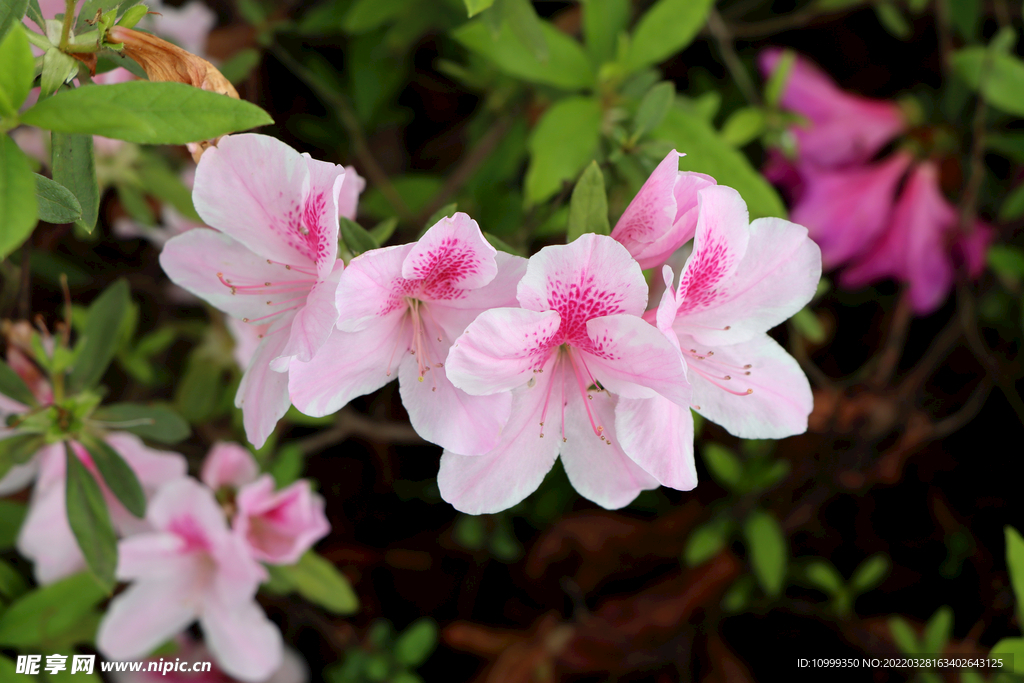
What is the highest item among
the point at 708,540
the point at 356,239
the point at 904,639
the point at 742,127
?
the point at 356,239

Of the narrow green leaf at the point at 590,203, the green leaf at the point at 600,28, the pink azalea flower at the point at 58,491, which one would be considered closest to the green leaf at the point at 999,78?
the green leaf at the point at 600,28

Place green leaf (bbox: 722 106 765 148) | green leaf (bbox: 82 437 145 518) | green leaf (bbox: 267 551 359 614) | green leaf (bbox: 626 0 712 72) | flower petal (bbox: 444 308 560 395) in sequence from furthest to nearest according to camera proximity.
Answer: green leaf (bbox: 722 106 765 148)
green leaf (bbox: 267 551 359 614)
green leaf (bbox: 626 0 712 72)
green leaf (bbox: 82 437 145 518)
flower petal (bbox: 444 308 560 395)

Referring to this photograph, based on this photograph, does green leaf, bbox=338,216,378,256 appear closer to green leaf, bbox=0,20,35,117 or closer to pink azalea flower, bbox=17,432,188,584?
green leaf, bbox=0,20,35,117

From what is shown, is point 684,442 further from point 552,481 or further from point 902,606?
point 902,606

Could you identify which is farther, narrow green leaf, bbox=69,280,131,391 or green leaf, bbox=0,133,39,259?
narrow green leaf, bbox=69,280,131,391

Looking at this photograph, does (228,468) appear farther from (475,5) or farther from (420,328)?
(475,5)

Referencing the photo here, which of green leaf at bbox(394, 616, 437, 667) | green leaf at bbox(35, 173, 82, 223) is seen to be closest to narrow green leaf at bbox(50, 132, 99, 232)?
green leaf at bbox(35, 173, 82, 223)

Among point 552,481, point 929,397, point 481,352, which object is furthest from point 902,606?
point 481,352

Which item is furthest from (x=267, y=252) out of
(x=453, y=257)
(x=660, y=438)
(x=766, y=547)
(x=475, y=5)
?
(x=766, y=547)
